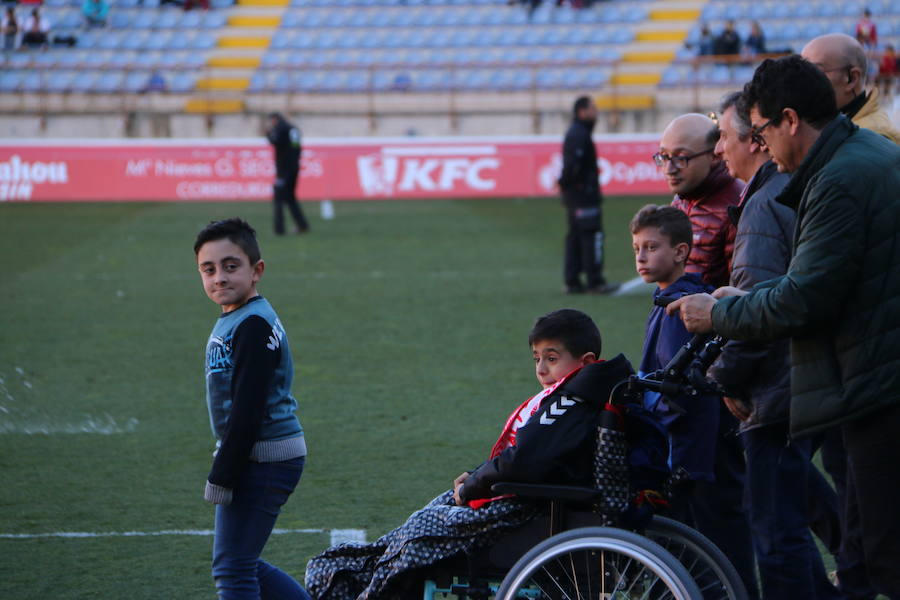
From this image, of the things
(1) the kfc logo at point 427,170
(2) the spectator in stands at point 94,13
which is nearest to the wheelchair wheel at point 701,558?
(1) the kfc logo at point 427,170

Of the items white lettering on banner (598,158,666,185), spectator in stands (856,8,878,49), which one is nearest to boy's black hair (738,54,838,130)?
white lettering on banner (598,158,666,185)

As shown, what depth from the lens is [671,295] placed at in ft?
13.7

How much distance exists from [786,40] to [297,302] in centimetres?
2224

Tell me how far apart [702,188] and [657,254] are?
1.99ft

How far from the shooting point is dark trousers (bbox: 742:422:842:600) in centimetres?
425

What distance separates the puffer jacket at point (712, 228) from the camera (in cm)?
490

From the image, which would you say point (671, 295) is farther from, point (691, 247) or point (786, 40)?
point (786, 40)

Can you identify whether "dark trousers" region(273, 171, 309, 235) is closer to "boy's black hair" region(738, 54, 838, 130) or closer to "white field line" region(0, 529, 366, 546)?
"white field line" region(0, 529, 366, 546)

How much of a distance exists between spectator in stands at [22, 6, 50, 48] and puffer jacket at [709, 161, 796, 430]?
1210 inches

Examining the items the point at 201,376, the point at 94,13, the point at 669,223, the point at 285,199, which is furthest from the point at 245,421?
the point at 94,13

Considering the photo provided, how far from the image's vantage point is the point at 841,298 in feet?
11.5

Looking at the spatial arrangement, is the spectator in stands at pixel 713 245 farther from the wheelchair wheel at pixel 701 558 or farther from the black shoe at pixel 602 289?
the black shoe at pixel 602 289

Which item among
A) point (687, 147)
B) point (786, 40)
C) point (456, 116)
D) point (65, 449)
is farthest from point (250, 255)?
point (786, 40)

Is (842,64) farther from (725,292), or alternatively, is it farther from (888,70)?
(888,70)
